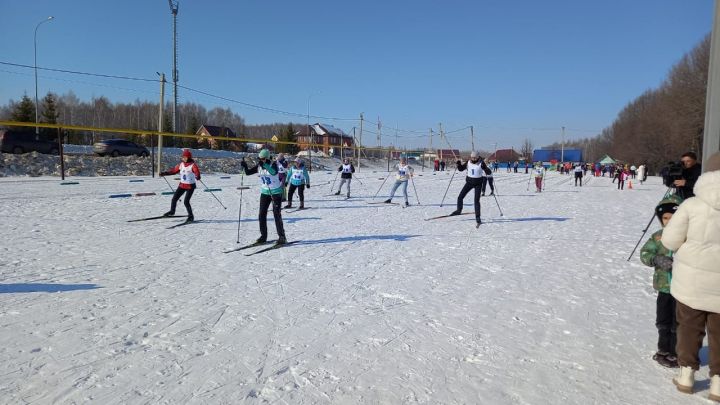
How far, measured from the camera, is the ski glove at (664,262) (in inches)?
131

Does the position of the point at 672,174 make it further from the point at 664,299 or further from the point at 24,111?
the point at 24,111

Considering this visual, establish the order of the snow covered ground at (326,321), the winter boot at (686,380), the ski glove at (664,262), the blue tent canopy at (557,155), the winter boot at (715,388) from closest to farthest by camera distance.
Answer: the winter boot at (715,388) < the winter boot at (686,380) < the snow covered ground at (326,321) < the ski glove at (664,262) < the blue tent canopy at (557,155)

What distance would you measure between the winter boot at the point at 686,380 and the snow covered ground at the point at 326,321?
0.06 metres

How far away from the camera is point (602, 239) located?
376 inches

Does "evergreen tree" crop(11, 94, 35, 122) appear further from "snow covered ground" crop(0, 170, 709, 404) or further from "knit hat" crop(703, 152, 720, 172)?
"knit hat" crop(703, 152, 720, 172)

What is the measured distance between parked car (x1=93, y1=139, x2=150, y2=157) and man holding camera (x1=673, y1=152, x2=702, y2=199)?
1319 inches

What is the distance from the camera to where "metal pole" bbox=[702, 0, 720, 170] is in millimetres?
5102

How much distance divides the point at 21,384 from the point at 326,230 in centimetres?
724

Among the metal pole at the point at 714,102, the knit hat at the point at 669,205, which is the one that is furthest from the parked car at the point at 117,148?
the knit hat at the point at 669,205

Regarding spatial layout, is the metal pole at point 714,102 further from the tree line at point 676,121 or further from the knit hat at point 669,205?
the tree line at point 676,121

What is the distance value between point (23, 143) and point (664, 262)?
105 feet

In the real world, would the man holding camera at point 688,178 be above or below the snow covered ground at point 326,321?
above

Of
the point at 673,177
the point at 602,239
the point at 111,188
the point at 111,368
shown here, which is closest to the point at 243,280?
the point at 111,368

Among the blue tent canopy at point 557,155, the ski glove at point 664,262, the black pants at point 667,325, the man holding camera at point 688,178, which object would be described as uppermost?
the blue tent canopy at point 557,155
